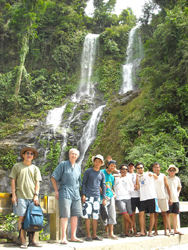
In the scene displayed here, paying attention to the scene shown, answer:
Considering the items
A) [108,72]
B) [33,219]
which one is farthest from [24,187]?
[108,72]

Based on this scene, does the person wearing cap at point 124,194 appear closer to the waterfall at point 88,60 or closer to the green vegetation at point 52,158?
the green vegetation at point 52,158

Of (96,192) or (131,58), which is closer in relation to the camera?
(96,192)

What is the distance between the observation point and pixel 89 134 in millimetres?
18953

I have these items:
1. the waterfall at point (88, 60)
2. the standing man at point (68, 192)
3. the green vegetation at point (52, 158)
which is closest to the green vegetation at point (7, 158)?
the green vegetation at point (52, 158)

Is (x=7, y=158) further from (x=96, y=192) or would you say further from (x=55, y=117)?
(x=96, y=192)

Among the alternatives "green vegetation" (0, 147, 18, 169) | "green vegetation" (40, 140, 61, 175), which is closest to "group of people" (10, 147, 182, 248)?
"green vegetation" (40, 140, 61, 175)

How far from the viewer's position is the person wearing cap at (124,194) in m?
5.11

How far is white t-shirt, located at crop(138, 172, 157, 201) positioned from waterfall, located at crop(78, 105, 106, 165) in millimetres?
11767

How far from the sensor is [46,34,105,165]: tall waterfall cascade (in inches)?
741

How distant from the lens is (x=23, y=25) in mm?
27453

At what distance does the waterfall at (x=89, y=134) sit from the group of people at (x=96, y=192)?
11.7 meters

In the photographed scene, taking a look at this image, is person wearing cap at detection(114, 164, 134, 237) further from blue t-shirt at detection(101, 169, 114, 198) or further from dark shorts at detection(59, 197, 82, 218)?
dark shorts at detection(59, 197, 82, 218)

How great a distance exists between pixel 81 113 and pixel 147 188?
16517mm

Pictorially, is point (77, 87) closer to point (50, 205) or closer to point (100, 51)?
point (100, 51)
